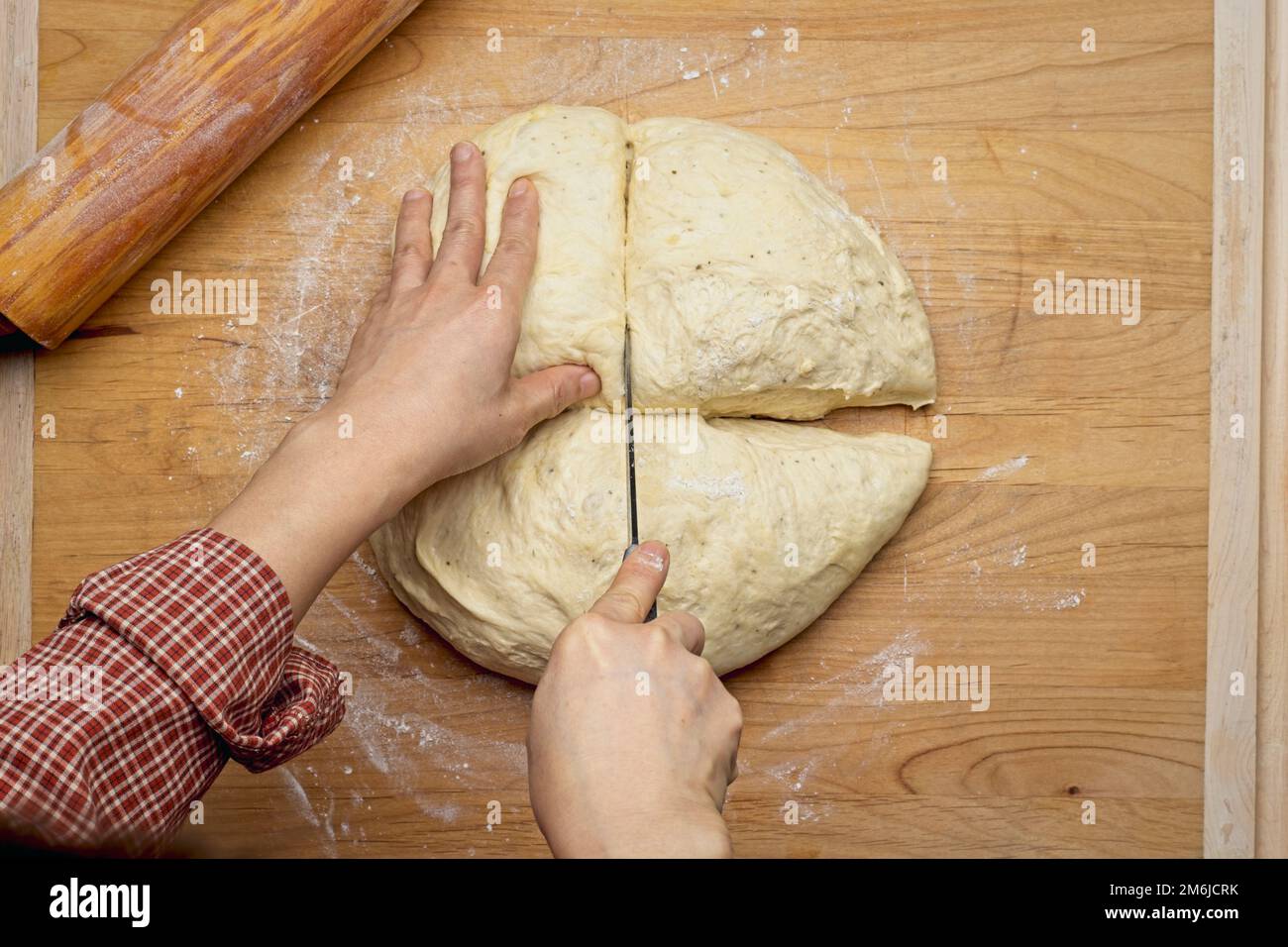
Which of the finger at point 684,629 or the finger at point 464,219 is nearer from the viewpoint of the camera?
the finger at point 684,629

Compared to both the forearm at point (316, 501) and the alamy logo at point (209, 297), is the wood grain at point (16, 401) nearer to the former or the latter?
the alamy logo at point (209, 297)

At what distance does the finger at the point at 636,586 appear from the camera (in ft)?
3.60

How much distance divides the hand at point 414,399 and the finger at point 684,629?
44 centimetres

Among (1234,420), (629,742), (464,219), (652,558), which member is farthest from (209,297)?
(1234,420)

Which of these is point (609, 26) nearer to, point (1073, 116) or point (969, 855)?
point (1073, 116)

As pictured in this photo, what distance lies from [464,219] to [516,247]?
107 millimetres

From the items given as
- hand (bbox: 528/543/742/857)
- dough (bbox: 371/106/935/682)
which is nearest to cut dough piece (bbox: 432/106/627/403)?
dough (bbox: 371/106/935/682)

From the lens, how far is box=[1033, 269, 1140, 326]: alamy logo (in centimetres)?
180

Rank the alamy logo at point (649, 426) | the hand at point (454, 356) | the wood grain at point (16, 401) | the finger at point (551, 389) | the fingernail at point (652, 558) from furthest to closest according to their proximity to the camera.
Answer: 1. the wood grain at point (16, 401)
2. the alamy logo at point (649, 426)
3. the finger at point (551, 389)
4. the hand at point (454, 356)
5. the fingernail at point (652, 558)

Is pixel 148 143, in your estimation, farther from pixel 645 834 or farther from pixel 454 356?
pixel 645 834

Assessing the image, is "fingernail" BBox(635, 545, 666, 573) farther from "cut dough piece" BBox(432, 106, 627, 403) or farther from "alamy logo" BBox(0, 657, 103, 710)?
"alamy logo" BBox(0, 657, 103, 710)

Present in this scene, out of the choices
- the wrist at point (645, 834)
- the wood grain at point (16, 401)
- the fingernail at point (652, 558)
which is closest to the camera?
the wrist at point (645, 834)
